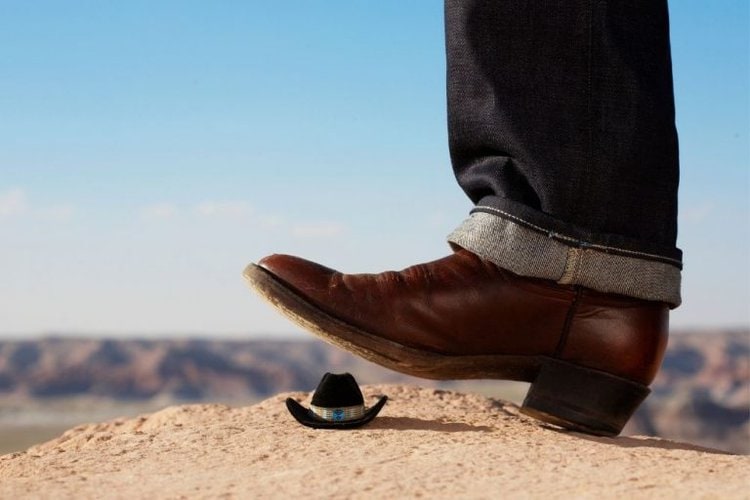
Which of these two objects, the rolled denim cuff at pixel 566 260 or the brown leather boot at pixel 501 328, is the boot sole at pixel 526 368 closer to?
the brown leather boot at pixel 501 328

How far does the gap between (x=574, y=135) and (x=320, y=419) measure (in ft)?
2.88

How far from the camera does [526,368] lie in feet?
6.51

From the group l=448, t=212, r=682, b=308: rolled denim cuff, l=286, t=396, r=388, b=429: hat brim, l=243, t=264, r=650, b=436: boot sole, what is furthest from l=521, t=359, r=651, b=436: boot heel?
l=286, t=396, r=388, b=429: hat brim

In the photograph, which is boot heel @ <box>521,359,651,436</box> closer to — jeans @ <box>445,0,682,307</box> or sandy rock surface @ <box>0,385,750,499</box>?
sandy rock surface @ <box>0,385,750,499</box>

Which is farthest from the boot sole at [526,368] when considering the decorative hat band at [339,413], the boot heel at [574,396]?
the decorative hat band at [339,413]

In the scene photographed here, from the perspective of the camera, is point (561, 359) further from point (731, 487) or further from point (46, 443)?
point (46, 443)

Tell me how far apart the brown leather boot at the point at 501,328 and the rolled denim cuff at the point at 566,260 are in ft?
0.14

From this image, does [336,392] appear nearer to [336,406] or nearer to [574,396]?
[336,406]

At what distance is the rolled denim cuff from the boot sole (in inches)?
8.3

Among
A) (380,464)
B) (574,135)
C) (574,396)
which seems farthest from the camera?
(574,396)

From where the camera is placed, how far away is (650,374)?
6.54 feet

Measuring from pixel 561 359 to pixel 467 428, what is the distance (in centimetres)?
28

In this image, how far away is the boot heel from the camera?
6.35ft

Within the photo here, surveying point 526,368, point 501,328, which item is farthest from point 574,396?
point 501,328
